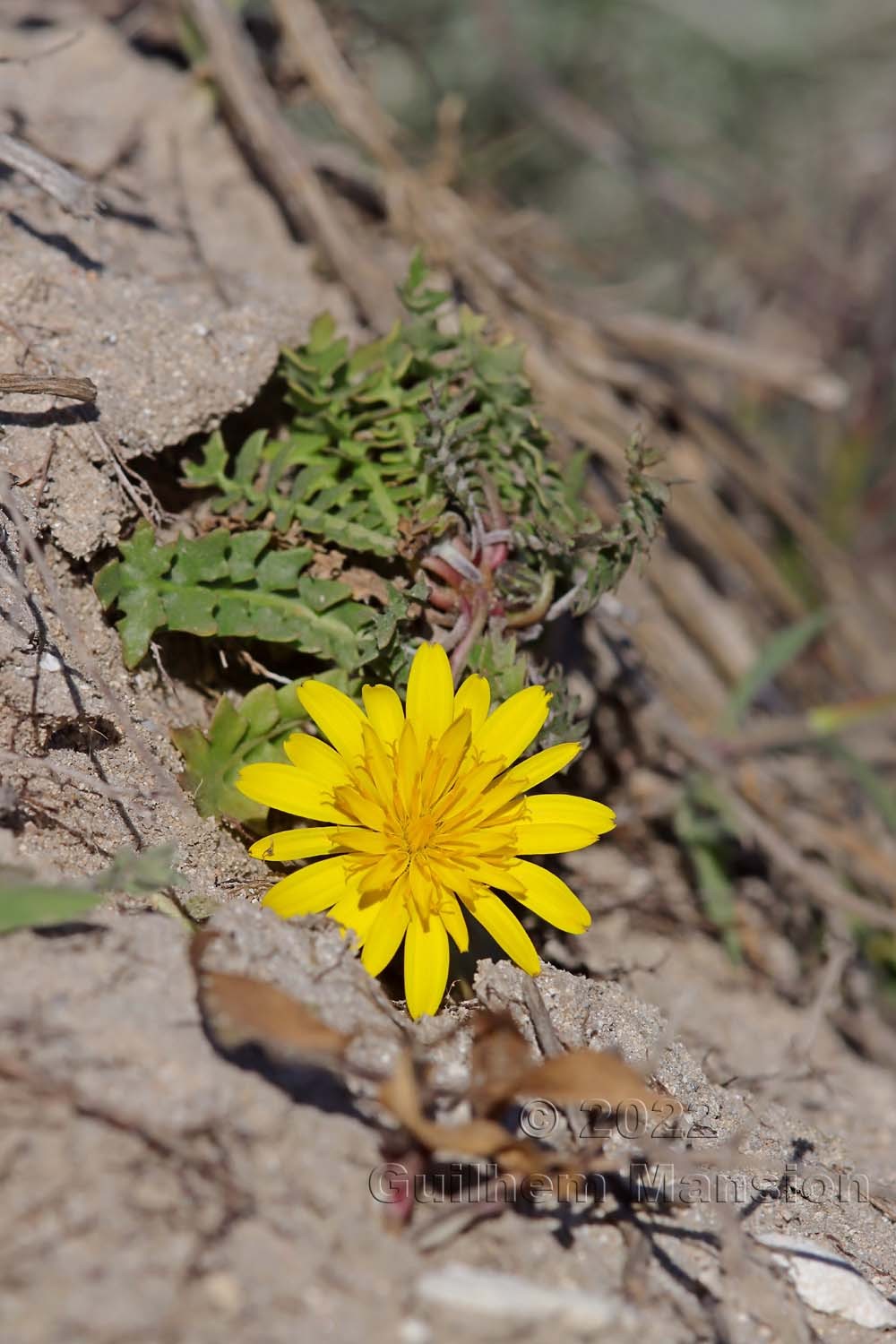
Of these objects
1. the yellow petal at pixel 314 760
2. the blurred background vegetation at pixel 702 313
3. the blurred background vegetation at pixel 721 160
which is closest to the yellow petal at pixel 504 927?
the yellow petal at pixel 314 760

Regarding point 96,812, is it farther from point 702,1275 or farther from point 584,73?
point 584,73

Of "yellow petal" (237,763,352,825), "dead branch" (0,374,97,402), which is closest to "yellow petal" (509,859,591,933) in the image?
"yellow petal" (237,763,352,825)

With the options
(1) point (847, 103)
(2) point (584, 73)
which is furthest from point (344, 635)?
(1) point (847, 103)

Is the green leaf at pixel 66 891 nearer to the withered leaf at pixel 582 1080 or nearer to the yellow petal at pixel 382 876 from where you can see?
the yellow petal at pixel 382 876

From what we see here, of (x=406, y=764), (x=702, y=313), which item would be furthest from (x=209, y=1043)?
(x=702, y=313)

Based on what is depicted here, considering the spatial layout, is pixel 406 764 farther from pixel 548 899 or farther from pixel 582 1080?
pixel 582 1080
